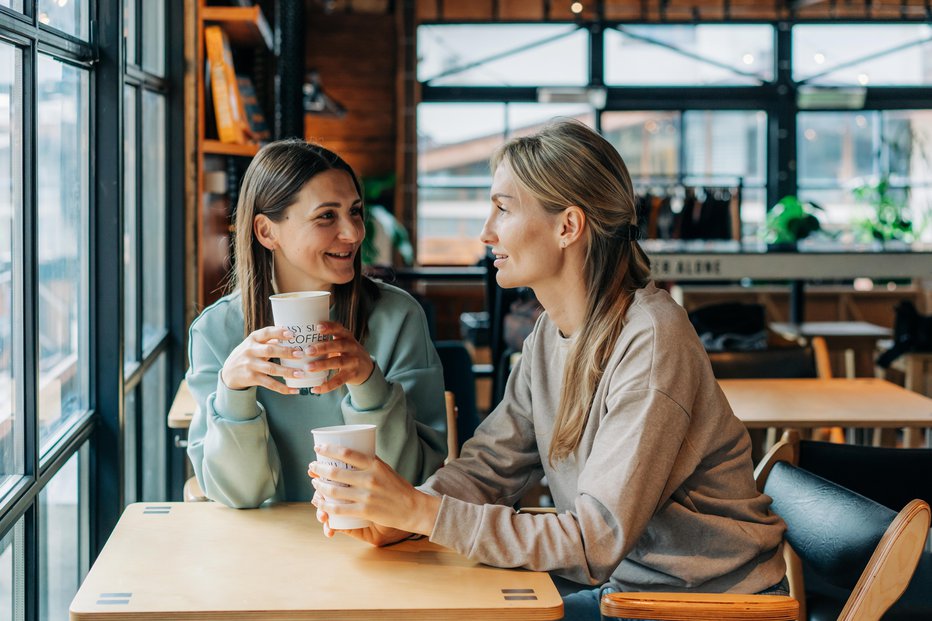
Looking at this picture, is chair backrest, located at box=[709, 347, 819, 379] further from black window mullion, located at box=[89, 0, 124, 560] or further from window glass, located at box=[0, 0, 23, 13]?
window glass, located at box=[0, 0, 23, 13]

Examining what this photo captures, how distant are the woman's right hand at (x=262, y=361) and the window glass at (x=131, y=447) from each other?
1582mm

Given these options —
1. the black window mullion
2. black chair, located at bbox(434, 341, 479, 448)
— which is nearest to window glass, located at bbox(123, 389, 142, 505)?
the black window mullion

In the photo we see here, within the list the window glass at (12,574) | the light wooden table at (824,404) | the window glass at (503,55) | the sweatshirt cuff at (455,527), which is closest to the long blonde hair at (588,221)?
the sweatshirt cuff at (455,527)

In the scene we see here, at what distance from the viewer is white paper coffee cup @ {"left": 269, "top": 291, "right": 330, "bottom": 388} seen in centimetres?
162

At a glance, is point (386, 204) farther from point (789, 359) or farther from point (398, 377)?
point (398, 377)

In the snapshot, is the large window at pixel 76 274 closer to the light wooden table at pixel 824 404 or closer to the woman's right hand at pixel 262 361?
the woman's right hand at pixel 262 361

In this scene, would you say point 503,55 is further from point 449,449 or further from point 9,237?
point 9,237

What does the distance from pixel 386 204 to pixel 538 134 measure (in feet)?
23.9

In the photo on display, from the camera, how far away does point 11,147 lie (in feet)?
6.40

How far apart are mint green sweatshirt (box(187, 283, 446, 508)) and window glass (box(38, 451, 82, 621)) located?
1.50ft

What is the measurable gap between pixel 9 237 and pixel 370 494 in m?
→ 0.88

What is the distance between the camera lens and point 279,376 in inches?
75.7

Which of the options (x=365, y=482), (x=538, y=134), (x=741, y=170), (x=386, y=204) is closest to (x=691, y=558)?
(x=365, y=482)

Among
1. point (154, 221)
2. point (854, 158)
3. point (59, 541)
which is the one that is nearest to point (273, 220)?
point (59, 541)
